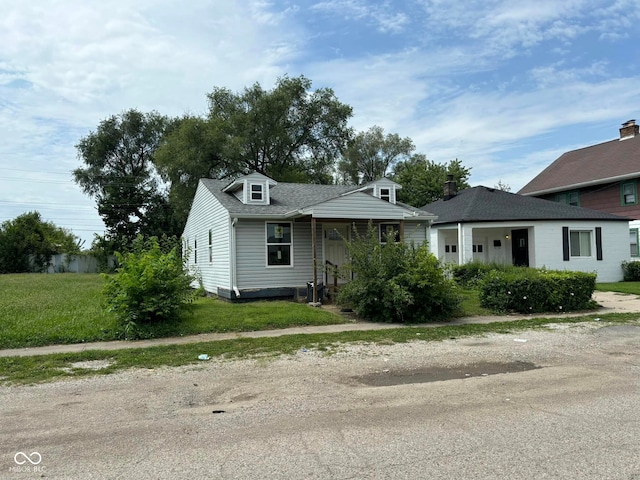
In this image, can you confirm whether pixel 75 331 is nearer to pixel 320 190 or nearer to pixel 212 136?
pixel 320 190

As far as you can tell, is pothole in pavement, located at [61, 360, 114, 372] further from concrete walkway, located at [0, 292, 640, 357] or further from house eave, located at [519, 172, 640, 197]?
house eave, located at [519, 172, 640, 197]

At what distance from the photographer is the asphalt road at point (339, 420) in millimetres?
3572

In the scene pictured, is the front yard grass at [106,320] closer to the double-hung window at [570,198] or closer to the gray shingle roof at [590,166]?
the gray shingle roof at [590,166]

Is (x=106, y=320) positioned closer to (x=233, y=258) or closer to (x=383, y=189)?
(x=233, y=258)

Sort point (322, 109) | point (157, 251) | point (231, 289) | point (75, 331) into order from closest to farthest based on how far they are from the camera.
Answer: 1. point (75, 331)
2. point (157, 251)
3. point (231, 289)
4. point (322, 109)

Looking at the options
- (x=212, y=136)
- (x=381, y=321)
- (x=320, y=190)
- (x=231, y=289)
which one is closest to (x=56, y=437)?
(x=381, y=321)

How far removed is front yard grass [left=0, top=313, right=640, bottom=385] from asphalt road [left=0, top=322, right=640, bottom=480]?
0.51 m

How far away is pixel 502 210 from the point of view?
68.0 feet

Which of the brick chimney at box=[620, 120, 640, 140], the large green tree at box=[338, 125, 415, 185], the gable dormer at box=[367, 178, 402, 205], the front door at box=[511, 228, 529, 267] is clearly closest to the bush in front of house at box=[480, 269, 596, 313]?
the gable dormer at box=[367, 178, 402, 205]

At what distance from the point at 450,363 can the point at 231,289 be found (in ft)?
29.0

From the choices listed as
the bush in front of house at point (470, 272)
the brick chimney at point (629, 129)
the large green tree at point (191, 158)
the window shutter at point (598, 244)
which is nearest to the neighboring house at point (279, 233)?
the bush in front of house at point (470, 272)

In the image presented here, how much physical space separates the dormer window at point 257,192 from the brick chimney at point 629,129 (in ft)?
77.0

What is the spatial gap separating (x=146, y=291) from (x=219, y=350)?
2.65 meters

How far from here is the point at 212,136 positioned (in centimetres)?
3219
